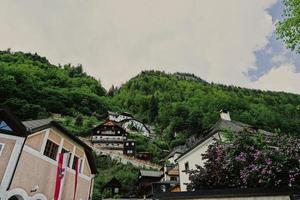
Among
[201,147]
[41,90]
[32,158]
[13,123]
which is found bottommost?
[32,158]

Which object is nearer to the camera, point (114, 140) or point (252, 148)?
point (252, 148)

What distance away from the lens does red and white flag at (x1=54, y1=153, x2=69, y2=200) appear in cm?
1566

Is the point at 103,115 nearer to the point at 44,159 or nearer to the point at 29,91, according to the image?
the point at 29,91

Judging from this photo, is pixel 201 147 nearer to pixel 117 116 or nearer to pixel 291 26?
pixel 291 26

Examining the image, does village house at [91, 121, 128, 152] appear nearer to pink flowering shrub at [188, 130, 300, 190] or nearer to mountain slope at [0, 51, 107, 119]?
mountain slope at [0, 51, 107, 119]

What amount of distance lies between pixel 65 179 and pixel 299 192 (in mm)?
14724

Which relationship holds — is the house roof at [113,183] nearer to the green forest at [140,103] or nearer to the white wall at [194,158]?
the green forest at [140,103]

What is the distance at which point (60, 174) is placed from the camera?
52.3 feet

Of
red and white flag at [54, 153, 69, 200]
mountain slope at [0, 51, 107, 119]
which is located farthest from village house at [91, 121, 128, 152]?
red and white flag at [54, 153, 69, 200]

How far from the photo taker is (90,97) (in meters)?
105

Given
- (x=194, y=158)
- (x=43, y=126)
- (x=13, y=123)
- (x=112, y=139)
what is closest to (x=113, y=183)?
(x=194, y=158)

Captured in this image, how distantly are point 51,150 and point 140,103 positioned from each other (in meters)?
106

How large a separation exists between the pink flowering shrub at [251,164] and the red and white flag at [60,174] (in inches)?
329

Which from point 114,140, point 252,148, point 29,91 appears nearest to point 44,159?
point 252,148
